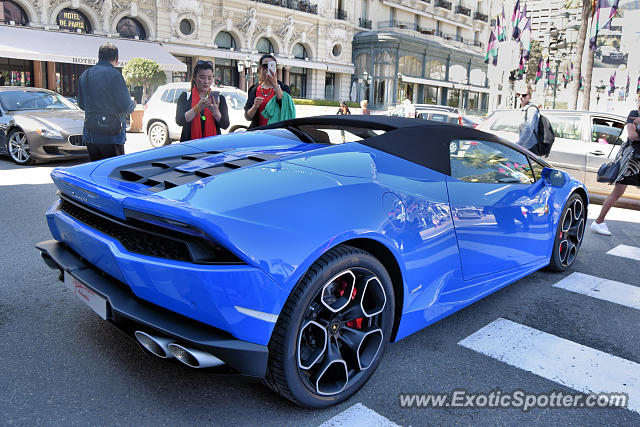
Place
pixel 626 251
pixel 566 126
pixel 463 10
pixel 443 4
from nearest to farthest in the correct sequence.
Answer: pixel 626 251, pixel 566 126, pixel 443 4, pixel 463 10

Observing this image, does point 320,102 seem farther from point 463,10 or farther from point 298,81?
point 463,10

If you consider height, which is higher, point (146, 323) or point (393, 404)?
point (146, 323)

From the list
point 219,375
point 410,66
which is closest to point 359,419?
point 219,375

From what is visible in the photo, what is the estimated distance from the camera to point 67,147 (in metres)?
9.68

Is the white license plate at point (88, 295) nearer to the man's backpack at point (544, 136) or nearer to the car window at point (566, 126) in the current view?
the man's backpack at point (544, 136)

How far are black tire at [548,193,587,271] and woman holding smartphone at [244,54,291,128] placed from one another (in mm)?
2930

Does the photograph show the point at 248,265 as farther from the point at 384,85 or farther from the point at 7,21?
the point at 384,85

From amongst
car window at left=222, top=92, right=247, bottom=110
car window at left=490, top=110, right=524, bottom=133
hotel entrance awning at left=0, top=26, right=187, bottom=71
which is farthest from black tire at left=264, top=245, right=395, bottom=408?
hotel entrance awning at left=0, top=26, right=187, bottom=71

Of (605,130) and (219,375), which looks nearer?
(219,375)

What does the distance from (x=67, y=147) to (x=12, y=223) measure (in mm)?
4494

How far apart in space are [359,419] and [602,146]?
813 cm

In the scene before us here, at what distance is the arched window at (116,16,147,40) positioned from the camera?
1313 inches

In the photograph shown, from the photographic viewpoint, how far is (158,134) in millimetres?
13922

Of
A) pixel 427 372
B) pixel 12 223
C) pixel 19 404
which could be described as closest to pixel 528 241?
Result: pixel 427 372
